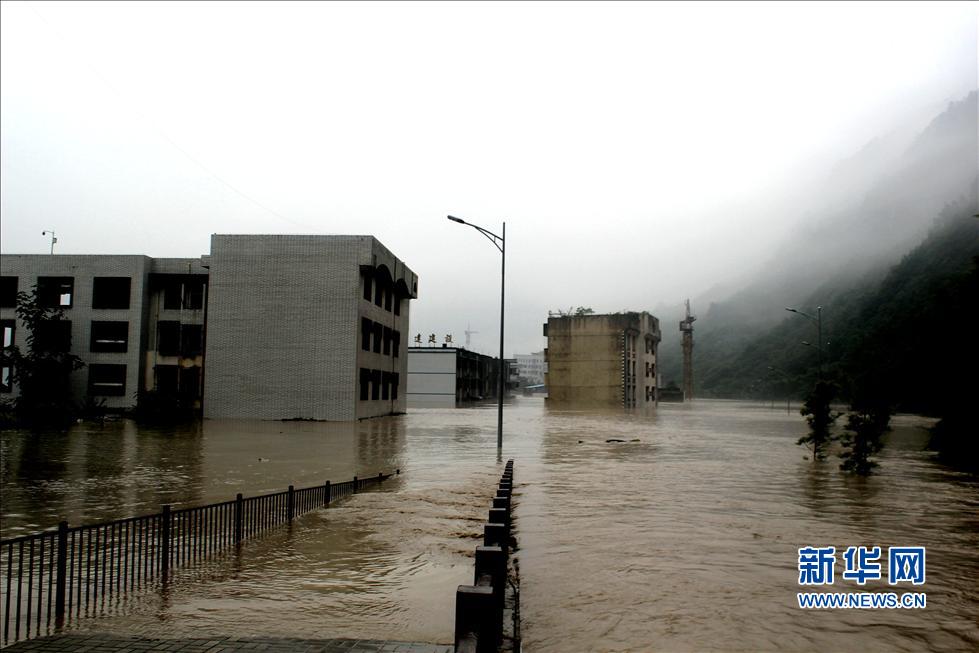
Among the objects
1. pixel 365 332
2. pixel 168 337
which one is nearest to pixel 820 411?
pixel 365 332

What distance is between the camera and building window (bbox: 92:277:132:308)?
5009 cm

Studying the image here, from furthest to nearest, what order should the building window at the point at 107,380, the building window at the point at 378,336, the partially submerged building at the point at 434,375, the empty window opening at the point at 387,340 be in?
the partially submerged building at the point at 434,375, the empty window opening at the point at 387,340, the building window at the point at 378,336, the building window at the point at 107,380

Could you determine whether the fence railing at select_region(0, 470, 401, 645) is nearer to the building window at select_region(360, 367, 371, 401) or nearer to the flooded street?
the flooded street

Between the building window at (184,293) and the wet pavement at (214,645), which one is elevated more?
the building window at (184,293)

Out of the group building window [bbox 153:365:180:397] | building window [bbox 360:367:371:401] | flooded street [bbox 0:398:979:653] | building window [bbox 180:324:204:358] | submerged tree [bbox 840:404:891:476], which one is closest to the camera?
flooded street [bbox 0:398:979:653]

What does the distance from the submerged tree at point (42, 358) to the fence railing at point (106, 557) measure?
39.8 metres

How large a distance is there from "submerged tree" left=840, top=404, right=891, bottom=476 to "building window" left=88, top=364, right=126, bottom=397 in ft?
156

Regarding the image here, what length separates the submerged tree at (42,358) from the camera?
46312 mm

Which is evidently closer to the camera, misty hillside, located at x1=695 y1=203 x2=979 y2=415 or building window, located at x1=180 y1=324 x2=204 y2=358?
misty hillside, located at x1=695 y1=203 x2=979 y2=415

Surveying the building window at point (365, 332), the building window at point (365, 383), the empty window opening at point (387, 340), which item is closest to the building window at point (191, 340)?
the building window at point (365, 332)

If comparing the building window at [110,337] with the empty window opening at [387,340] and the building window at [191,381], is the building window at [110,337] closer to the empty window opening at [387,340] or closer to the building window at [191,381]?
the building window at [191,381]

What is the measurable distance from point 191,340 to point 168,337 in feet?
6.82

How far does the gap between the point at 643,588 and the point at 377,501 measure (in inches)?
282

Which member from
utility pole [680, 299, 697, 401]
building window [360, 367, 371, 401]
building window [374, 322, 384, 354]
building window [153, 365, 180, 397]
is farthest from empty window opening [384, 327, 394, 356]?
utility pole [680, 299, 697, 401]
